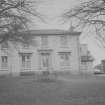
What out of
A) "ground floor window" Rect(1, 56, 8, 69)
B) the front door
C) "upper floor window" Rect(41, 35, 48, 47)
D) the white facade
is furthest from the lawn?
"upper floor window" Rect(41, 35, 48, 47)

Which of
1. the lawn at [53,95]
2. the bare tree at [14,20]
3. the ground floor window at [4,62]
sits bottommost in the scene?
the lawn at [53,95]

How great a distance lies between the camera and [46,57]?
26.8 meters

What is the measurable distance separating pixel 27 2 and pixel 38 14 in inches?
40.2

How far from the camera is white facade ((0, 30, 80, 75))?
86.1ft

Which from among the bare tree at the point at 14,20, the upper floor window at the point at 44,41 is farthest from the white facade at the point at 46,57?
the bare tree at the point at 14,20

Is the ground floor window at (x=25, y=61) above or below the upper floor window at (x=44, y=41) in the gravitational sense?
below

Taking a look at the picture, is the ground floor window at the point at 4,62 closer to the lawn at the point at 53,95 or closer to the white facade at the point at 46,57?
the white facade at the point at 46,57

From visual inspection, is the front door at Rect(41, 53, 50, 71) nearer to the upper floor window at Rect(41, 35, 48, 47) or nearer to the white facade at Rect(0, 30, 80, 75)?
the white facade at Rect(0, 30, 80, 75)

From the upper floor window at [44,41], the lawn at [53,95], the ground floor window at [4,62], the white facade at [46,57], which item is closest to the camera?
the lawn at [53,95]

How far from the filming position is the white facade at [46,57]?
1033 inches

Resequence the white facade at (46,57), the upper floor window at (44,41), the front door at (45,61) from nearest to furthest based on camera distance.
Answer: the white facade at (46,57) → the front door at (45,61) → the upper floor window at (44,41)

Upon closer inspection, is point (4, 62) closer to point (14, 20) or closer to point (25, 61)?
point (25, 61)

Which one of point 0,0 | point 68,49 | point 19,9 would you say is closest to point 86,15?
point 19,9

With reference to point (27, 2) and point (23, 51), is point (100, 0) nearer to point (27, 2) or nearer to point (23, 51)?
point (27, 2)
